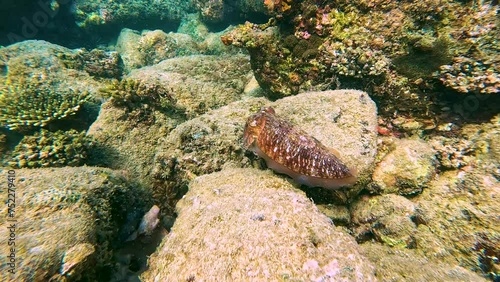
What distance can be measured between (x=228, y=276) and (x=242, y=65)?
6.82 meters

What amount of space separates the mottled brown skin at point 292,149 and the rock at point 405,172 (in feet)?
3.11

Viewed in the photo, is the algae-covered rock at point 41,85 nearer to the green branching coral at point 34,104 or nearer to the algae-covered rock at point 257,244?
the green branching coral at point 34,104

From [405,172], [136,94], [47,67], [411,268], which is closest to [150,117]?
[136,94]

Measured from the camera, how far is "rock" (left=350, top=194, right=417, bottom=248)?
10.5 feet

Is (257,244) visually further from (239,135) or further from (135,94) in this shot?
(135,94)

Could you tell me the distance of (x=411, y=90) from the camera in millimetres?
4020

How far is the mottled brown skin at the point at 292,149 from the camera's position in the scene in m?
3.08

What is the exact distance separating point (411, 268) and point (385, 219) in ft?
3.10

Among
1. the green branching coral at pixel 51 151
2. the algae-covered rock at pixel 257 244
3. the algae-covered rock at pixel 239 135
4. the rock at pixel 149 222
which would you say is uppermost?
the green branching coral at pixel 51 151

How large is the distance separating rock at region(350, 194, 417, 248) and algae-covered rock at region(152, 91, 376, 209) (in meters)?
0.40

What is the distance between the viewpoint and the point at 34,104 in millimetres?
5859

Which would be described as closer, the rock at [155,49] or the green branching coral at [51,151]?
the green branching coral at [51,151]

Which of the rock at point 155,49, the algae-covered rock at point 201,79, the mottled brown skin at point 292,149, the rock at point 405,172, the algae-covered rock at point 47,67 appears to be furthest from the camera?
the rock at point 155,49

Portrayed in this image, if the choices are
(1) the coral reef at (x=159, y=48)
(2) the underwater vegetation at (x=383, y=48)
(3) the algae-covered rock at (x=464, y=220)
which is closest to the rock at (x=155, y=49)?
(1) the coral reef at (x=159, y=48)
